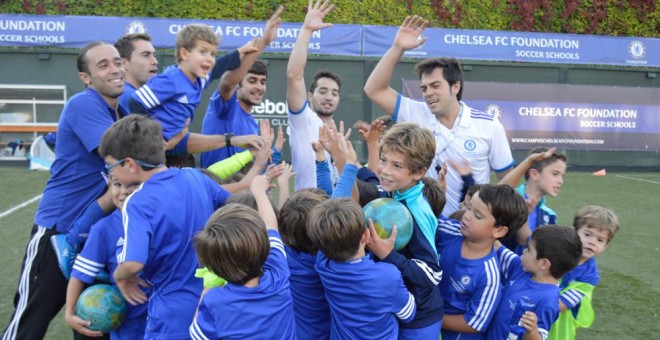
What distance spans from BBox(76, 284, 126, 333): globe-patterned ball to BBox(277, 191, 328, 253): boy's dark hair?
94 cm

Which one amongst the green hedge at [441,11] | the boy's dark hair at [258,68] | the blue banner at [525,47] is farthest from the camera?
the green hedge at [441,11]

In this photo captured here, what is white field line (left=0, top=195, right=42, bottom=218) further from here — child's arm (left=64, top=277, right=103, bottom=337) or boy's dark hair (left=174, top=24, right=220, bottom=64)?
child's arm (left=64, top=277, right=103, bottom=337)

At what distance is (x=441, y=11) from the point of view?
18562mm

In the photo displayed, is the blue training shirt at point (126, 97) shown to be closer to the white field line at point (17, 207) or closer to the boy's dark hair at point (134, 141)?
the boy's dark hair at point (134, 141)

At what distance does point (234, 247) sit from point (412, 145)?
1111 millimetres

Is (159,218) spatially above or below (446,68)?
below

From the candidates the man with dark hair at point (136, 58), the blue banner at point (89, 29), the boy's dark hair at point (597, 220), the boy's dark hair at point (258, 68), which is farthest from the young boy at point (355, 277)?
the blue banner at point (89, 29)

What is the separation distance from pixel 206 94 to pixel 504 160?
1132 centimetres

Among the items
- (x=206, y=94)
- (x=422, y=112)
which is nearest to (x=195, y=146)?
(x=422, y=112)

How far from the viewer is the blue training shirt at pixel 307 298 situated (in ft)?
10.9

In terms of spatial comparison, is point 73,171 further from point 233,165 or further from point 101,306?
point 233,165

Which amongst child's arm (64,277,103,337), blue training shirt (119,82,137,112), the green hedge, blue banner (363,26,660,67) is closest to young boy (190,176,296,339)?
child's arm (64,277,103,337)

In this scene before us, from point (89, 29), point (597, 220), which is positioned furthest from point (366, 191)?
point (89, 29)

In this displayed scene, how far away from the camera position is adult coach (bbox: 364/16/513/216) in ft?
13.9
